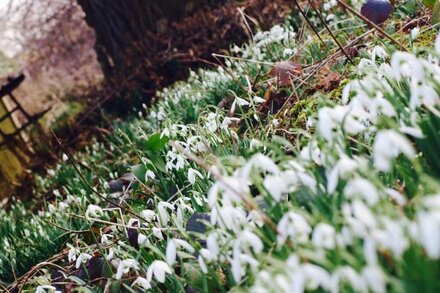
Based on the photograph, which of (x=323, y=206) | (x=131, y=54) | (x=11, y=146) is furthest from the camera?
(x=11, y=146)

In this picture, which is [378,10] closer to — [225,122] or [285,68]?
[285,68]

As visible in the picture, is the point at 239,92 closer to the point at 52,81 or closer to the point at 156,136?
the point at 156,136

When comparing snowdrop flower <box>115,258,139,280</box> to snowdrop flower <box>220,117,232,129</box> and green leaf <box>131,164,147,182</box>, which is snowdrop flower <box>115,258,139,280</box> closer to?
snowdrop flower <box>220,117,232,129</box>

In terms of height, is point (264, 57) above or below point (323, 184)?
below

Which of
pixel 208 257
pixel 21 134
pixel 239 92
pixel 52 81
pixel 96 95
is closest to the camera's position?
pixel 208 257

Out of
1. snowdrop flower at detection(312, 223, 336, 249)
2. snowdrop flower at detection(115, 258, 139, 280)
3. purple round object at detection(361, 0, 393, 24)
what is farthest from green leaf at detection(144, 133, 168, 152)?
snowdrop flower at detection(312, 223, 336, 249)

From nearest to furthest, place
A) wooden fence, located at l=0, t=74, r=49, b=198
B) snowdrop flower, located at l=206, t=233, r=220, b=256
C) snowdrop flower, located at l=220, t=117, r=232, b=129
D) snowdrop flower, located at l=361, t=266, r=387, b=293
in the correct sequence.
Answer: snowdrop flower, located at l=361, t=266, r=387, b=293 < snowdrop flower, located at l=206, t=233, r=220, b=256 < snowdrop flower, located at l=220, t=117, r=232, b=129 < wooden fence, located at l=0, t=74, r=49, b=198

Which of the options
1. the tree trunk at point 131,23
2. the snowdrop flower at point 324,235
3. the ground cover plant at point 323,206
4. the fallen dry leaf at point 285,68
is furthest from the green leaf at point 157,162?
the tree trunk at point 131,23

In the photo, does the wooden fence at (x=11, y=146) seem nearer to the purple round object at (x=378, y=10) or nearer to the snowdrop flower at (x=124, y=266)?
the purple round object at (x=378, y=10)

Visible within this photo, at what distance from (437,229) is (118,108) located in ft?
22.9

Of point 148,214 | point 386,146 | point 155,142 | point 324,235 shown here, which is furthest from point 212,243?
point 155,142

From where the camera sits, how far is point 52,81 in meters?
14.3

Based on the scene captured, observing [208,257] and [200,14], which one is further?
[200,14]

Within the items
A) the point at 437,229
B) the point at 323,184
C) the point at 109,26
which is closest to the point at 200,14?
the point at 109,26
